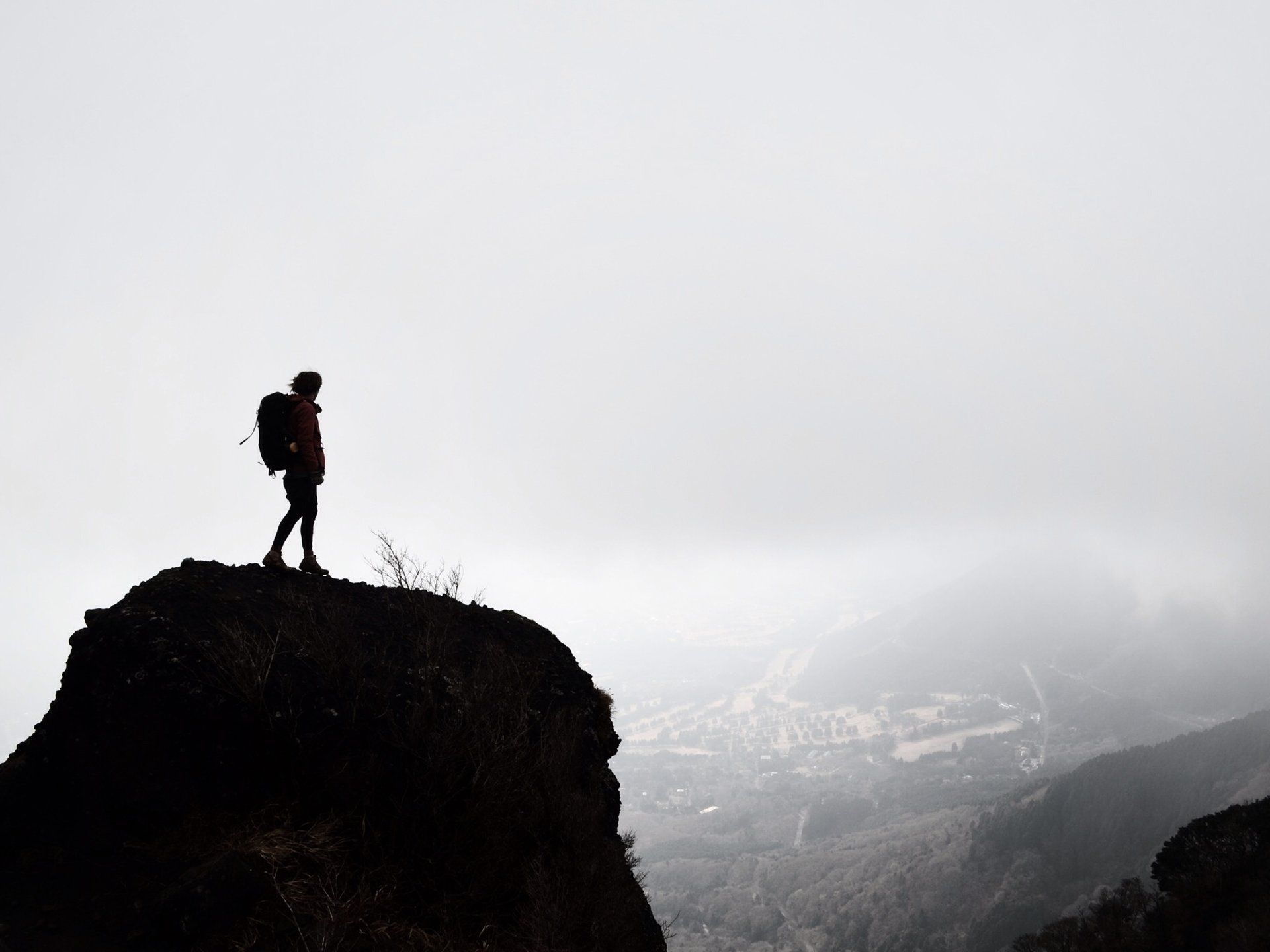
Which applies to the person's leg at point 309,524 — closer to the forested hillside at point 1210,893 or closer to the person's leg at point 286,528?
the person's leg at point 286,528

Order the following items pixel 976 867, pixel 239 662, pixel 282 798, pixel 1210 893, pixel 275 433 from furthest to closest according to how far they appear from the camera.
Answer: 1. pixel 976 867
2. pixel 1210 893
3. pixel 275 433
4. pixel 239 662
5. pixel 282 798

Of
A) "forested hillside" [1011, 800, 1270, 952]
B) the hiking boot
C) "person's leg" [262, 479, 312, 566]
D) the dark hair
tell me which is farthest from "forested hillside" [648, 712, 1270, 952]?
the dark hair

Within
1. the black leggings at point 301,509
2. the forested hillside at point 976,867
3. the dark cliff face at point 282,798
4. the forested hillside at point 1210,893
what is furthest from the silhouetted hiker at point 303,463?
the forested hillside at point 976,867

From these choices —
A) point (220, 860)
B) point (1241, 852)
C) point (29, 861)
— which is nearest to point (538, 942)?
point (220, 860)

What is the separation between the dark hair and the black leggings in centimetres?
147

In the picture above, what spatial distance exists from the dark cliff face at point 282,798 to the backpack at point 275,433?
2.01 metres

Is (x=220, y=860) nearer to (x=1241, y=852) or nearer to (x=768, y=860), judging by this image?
(x=1241, y=852)

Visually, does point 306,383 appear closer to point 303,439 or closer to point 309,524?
point 303,439

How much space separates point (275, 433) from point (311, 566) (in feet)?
8.61

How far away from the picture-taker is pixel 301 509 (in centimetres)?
1119

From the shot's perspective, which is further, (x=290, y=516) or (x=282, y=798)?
(x=290, y=516)

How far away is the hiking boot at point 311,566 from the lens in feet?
38.9

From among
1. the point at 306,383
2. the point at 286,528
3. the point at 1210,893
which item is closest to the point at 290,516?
the point at 286,528

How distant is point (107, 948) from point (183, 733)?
2390 millimetres
